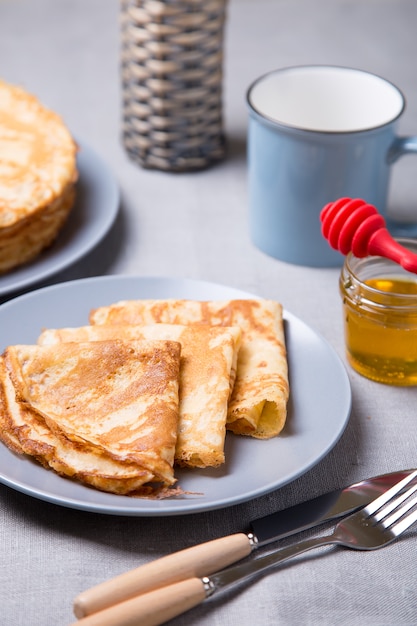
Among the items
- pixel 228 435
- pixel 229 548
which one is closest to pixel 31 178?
pixel 228 435

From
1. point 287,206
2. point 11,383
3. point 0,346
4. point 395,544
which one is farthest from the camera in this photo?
point 287,206

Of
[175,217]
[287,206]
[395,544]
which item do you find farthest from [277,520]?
[175,217]

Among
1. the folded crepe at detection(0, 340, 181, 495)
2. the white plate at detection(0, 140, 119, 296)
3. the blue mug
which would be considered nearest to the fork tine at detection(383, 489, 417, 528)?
the folded crepe at detection(0, 340, 181, 495)

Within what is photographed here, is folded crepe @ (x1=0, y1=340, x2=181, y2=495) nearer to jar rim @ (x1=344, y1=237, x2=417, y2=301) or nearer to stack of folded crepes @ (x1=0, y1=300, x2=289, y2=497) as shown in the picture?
stack of folded crepes @ (x1=0, y1=300, x2=289, y2=497)

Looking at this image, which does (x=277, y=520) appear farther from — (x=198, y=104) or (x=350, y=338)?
(x=198, y=104)

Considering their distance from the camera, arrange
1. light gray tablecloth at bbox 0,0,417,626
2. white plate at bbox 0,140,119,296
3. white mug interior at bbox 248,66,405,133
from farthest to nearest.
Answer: white mug interior at bbox 248,66,405,133 < white plate at bbox 0,140,119,296 < light gray tablecloth at bbox 0,0,417,626

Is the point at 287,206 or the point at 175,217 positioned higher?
the point at 287,206
